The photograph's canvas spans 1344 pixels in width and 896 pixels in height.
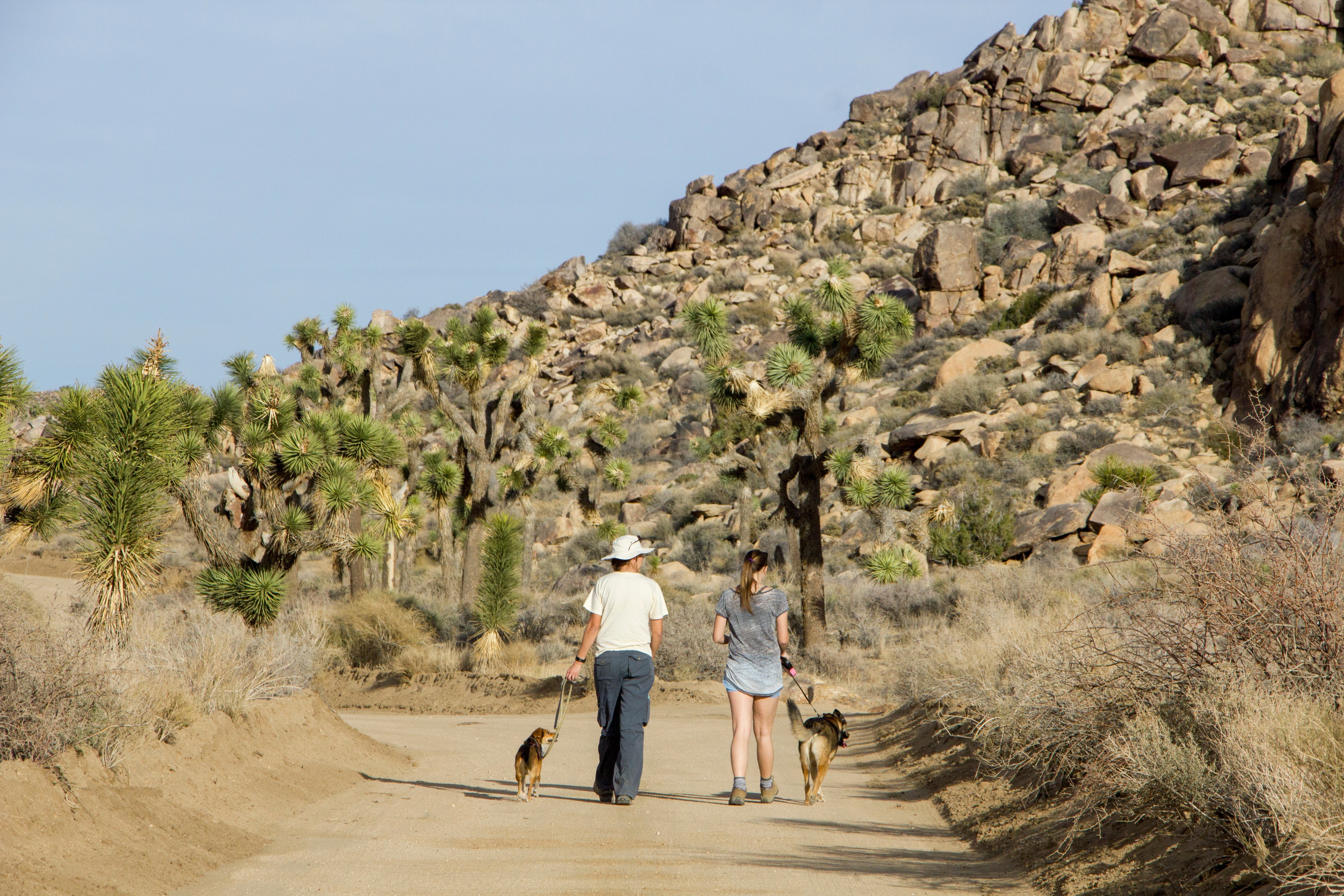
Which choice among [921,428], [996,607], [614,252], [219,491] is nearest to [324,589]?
[219,491]

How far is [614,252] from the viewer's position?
7200 cm

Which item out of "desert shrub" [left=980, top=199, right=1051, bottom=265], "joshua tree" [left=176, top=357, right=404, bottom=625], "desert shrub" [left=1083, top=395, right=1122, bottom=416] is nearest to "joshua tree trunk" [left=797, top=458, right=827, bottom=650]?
"joshua tree" [left=176, top=357, right=404, bottom=625]

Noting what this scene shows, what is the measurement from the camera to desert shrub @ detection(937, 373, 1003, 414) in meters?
34.5

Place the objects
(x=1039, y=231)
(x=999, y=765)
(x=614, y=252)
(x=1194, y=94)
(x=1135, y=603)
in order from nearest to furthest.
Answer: (x=1135, y=603)
(x=999, y=765)
(x=1039, y=231)
(x=1194, y=94)
(x=614, y=252)

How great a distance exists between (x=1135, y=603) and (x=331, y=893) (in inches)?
194

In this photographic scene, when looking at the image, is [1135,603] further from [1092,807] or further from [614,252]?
[614,252]

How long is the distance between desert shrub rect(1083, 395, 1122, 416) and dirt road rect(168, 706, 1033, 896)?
2345 centimetres

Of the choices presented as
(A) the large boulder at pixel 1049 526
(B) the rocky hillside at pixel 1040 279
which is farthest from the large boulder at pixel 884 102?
(A) the large boulder at pixel 1049 526

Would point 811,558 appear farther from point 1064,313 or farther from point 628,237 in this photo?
point 628,237

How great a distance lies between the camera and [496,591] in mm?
19234

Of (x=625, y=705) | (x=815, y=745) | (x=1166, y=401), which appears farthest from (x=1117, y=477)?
(x=625, y=705)

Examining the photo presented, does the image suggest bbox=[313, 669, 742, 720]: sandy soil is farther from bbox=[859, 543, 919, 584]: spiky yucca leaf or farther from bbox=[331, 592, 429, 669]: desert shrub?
bbox=[859, 543, 919, 584]: spiky yucca leaf

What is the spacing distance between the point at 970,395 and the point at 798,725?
28.5m

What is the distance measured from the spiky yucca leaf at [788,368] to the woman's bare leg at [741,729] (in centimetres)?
1266
